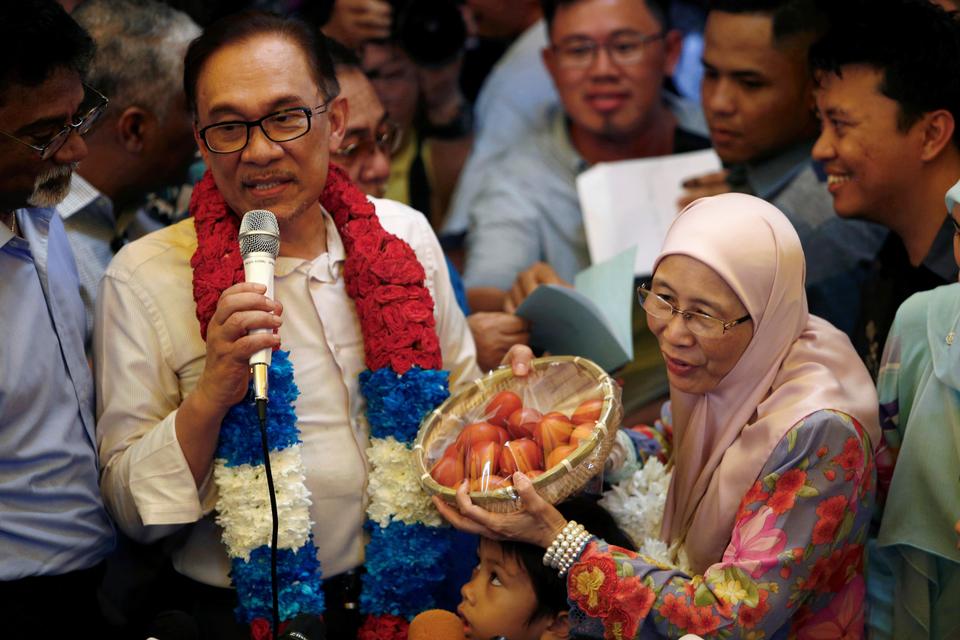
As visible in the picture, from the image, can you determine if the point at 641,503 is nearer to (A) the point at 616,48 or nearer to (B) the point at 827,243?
(B) the point at 827,243

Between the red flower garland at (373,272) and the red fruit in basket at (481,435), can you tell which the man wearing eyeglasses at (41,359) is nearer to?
the red flower garland at (373,272)

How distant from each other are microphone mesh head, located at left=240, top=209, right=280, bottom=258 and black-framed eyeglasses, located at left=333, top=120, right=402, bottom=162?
1063 mm

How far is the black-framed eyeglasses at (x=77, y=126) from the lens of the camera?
2186 millimetres

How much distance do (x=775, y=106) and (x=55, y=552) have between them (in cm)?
256

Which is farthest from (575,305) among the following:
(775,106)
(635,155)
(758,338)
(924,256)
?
(635,155)

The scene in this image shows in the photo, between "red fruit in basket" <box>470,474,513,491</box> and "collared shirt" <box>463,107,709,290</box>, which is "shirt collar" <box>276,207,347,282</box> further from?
"collared shirt" <box>463,107,709,290</box>

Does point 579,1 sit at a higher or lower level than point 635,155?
higher

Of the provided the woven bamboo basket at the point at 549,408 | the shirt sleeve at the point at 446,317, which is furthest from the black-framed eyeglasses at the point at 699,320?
the shirt sleeve at the point at 446,317

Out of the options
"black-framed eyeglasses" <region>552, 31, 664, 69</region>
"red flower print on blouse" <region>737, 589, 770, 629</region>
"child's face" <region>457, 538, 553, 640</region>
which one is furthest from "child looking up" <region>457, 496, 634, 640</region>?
"black-framed eyeglasses" <region>552, 31, 664, 69</region>

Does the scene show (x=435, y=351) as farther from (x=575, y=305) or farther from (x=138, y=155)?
(x=138, y=155)

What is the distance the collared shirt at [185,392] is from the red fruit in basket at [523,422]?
36 centimetres

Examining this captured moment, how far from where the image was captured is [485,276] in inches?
149

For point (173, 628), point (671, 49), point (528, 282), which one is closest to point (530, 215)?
point (528, 282)

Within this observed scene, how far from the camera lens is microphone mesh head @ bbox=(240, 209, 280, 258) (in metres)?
2.04
